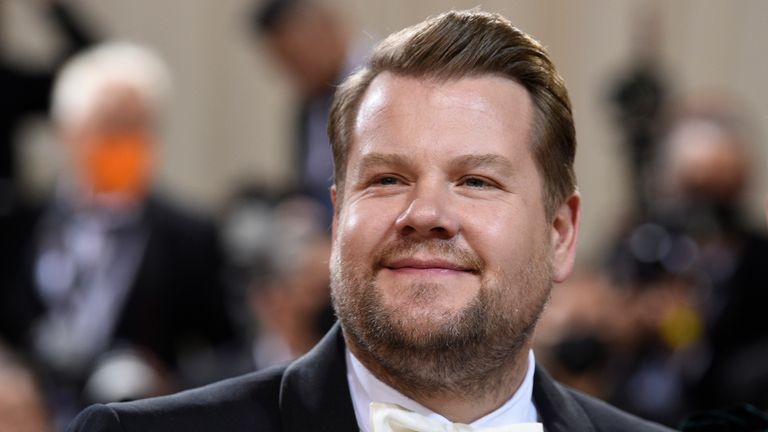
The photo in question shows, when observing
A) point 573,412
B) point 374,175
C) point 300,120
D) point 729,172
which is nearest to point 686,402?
point 729,172

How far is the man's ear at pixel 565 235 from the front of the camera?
10.5 feet

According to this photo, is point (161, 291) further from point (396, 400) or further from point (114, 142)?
point (396, 400)

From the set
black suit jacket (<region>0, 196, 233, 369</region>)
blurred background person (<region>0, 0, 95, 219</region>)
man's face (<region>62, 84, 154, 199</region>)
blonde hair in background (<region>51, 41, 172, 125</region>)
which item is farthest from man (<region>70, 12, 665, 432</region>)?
blurred background person (<region>0, 0, 95, 219</region>)

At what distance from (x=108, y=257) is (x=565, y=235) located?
2.93 meters

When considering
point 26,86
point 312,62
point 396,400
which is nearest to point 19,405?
point 396,400

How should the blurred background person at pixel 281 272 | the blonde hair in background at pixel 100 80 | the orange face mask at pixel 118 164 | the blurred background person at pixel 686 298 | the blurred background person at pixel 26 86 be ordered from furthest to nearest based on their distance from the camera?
the blurred background person at pixel 26 86 → the blonde hair in background at pixel 100 80 → the orange face mask at pixel 118 164 → the blurred background person at pixel 686 298 → the blurred background person at pixel 281 272

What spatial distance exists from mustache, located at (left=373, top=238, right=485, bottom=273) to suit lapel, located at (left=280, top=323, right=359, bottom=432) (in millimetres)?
278

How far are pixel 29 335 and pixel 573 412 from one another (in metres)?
3.01

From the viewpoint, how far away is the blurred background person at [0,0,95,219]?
6762mm

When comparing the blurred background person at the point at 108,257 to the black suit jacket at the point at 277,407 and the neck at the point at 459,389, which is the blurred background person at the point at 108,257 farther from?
the neck at the point at 459,389

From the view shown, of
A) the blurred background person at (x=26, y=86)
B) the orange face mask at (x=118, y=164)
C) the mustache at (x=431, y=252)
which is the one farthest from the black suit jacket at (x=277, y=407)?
the blurred background person at (x=26, y=86)

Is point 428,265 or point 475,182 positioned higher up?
point 475,182

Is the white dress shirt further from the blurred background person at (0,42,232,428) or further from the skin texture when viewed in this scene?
the blurred background person at (0,42,232,428)

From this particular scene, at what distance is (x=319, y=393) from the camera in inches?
120
